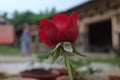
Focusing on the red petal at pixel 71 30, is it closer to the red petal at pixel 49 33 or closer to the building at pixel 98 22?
the red petal at pixel 49 33

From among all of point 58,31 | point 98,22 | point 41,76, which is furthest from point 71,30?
point 98,22

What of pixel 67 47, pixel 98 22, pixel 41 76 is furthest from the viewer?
pixel 98 22

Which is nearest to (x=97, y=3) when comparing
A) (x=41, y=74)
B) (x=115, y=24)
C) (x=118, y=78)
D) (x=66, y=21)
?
(x=115, y=24)

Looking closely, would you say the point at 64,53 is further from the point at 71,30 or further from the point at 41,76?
the point at 41,76

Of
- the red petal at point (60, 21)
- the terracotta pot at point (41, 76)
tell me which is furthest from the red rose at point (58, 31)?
the terracotta pot at point (41, 76)

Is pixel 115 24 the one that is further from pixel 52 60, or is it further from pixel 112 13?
pixel 52 60

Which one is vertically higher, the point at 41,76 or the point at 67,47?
the point at 67,47

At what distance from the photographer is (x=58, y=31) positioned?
989 millimetres

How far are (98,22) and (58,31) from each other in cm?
902

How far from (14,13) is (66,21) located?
27202 mm

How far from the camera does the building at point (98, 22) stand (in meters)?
7.75

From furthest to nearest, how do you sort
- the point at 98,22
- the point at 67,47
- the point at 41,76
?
the point at 98,22 < the point at 41,76 < the point at 67,47

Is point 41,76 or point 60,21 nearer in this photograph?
point 60,21

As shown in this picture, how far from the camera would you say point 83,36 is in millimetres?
10562
